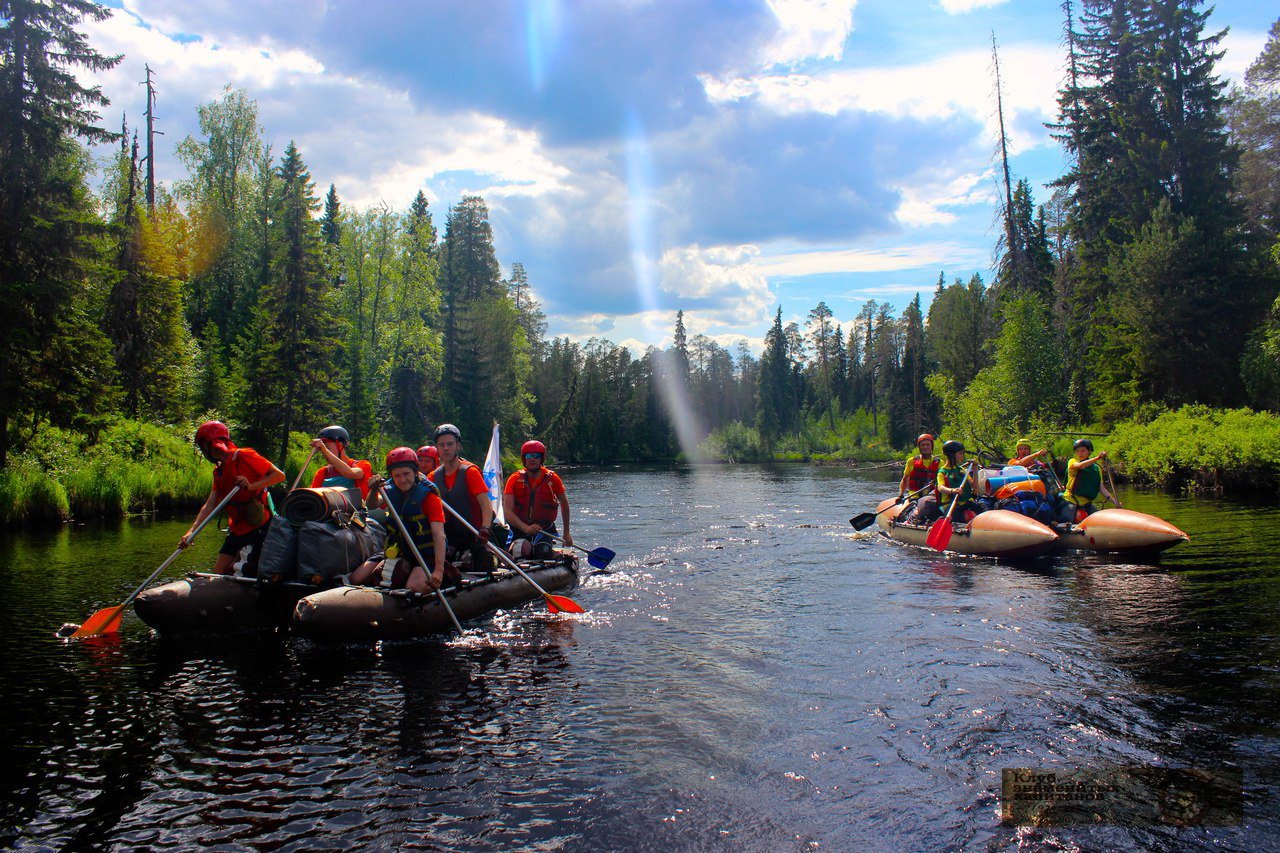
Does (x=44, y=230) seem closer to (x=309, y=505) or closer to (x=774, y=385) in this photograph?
(x=309, y=505)

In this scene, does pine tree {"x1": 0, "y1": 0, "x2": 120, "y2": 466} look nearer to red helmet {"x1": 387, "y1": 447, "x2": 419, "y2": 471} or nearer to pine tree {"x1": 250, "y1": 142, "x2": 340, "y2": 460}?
pine tree {"x1": 250, "y1": 142, "x2": 340, "y2": 460}

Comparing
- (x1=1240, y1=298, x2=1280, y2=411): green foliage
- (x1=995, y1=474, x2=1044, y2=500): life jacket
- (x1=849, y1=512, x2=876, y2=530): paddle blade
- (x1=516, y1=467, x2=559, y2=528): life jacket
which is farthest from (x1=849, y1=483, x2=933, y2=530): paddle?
(x1=1240, y1=298, x2=1280, y2=411): green foliage

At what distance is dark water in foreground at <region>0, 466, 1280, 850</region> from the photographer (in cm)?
482

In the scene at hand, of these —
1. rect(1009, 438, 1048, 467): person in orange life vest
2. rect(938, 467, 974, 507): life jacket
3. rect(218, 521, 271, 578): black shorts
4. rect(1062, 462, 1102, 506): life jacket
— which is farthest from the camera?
rect(938, 467, 974, 507): life jacket

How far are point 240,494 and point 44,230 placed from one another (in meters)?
16.9

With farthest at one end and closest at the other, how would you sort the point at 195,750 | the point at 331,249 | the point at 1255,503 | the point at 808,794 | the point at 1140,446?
1. the point at 331,249
2. the point at 1140,446
3. the point at 1255,503
4. the point at 195,750
5. the point at 808,794

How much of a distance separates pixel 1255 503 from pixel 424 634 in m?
21.3

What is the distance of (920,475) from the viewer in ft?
55.2

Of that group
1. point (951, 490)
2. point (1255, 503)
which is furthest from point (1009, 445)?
point (951, 490)

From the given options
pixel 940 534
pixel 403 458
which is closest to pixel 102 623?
pixel 403 458

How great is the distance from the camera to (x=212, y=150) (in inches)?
1784

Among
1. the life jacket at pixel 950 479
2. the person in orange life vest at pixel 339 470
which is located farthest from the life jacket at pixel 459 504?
the life jacket at pixel 950 479

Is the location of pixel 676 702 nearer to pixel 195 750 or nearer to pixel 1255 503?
pixel 195 750

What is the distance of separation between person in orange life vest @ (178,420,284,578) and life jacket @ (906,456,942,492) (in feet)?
41.1
